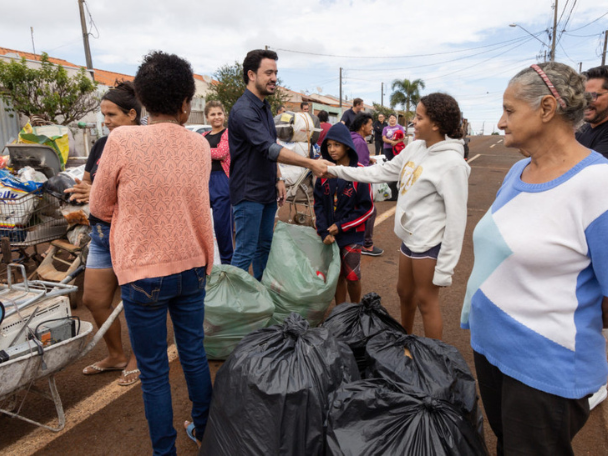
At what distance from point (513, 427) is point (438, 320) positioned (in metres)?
1.28

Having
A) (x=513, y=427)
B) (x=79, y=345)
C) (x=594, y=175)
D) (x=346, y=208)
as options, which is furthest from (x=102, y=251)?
(x=594, y=175)

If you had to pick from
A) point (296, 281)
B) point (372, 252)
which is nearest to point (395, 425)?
point (296, 281)

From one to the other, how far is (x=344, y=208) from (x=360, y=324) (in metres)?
1.16

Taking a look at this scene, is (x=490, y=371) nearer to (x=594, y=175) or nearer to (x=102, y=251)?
(x=594, y=175)

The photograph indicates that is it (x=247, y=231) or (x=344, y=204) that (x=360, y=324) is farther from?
(x=247, y=231)

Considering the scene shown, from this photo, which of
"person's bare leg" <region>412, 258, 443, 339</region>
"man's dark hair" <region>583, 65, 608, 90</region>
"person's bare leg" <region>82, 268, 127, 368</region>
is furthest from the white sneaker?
"person's bare leg" <region>82, 268, 127, 368</region>

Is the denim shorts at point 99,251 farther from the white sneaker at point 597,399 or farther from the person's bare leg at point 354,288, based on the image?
the white sneaker at point 597,399

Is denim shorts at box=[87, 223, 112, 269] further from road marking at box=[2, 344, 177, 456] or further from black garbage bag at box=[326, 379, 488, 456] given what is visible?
black garbage bag at box=[326, 379, 488, 456]

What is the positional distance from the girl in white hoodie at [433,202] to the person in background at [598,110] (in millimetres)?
899

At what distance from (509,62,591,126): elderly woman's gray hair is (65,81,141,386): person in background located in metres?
2.17

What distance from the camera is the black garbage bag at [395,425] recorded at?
141 centimetres

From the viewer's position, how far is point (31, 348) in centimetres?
204

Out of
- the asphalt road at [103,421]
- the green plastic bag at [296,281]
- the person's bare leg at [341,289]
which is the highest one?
the green plastic bag at [296,281]

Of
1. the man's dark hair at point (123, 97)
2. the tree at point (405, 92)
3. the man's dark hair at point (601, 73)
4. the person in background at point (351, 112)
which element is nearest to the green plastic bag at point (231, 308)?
the man's dark hair at point (123, 97)
